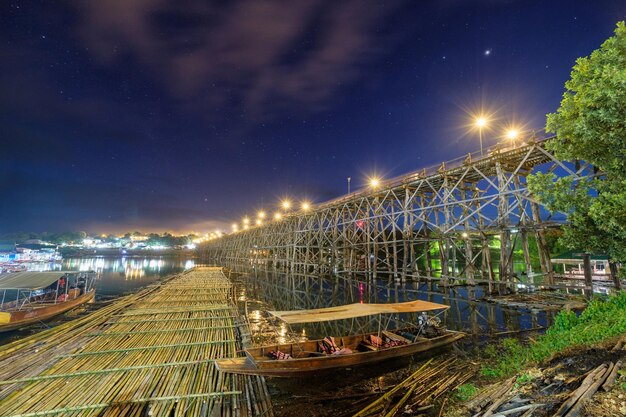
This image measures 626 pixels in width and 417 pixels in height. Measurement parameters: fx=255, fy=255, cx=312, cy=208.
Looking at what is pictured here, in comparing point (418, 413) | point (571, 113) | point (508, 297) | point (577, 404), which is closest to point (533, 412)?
point (577, 404)

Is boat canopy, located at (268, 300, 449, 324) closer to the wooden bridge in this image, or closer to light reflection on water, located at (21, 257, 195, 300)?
the wooden bridge

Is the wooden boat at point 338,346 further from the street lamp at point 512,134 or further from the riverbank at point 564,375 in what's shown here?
the street lamp at point 512,134

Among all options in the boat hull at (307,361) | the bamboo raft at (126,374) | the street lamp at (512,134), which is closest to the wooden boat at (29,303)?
the bamboo raft at (126,374)

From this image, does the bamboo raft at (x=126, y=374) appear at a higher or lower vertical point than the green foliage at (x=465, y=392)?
higher

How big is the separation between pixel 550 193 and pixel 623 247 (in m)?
2.19

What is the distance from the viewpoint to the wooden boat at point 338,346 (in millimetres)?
6934

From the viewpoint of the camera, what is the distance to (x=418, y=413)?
19.8ft

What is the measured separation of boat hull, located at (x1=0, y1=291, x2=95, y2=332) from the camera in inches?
520

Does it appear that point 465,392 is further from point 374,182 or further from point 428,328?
point 374,182

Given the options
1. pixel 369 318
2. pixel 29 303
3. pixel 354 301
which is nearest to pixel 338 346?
pixel 369 318

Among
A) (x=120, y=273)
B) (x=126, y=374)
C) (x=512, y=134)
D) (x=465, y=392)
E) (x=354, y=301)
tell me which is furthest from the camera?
(x=120, y=273)

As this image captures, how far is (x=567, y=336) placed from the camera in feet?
25.8

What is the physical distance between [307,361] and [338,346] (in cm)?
194

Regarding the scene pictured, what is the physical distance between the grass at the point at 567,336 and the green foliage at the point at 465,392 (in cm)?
110
